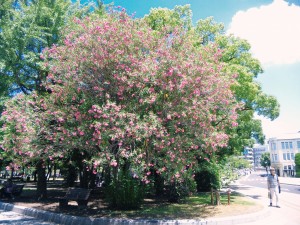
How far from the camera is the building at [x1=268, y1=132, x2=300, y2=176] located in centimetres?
7000

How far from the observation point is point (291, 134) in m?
73.3

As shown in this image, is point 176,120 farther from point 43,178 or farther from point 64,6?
point 64,6

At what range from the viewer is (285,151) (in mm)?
73125

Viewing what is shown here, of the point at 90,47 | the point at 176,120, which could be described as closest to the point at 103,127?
the point at 176,120

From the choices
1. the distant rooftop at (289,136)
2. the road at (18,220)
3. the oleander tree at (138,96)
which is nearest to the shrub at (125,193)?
the oleander tree at (138,96)

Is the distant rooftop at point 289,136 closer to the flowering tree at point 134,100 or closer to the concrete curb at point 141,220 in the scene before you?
the concrete curb at point 141,220

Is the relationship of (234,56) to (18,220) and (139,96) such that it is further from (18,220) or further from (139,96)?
(18,220)

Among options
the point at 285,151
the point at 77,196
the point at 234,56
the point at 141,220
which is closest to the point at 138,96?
the point at 141,220

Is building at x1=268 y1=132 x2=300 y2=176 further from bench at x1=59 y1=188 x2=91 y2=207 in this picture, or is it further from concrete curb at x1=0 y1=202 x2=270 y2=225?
bench at x1=59 y1=188 x2=91 y2=207

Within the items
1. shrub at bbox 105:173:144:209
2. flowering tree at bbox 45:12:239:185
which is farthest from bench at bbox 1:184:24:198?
shrub at bbox 105:173:144:209

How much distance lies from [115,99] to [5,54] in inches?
336

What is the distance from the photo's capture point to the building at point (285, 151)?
2756 inches

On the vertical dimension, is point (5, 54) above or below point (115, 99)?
above

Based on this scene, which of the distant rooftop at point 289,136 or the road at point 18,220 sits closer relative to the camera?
the road at point 18,220
